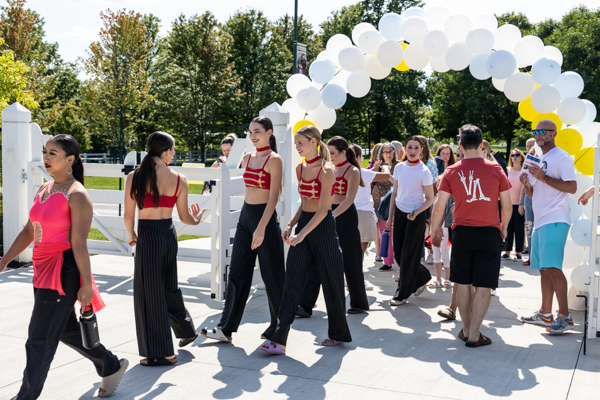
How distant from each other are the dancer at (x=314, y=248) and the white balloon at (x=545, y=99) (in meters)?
2.79

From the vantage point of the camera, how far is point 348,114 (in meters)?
45.1

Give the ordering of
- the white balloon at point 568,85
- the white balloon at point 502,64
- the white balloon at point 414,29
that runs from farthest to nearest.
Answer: the white balloon at point 414,29 → the white balloon at point 502,64 → the white balloon at point 568,85

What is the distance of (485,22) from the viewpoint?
23.0 ft

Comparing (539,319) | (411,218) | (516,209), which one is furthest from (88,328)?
(516,209)

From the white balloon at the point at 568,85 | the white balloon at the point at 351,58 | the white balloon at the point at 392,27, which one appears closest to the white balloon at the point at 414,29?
the white balloon at the point at 392,27

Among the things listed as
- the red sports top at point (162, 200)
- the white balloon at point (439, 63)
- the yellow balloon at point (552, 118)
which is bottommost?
the red sports top at point (162, 200)

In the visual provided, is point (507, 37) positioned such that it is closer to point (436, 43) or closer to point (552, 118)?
point (436, 43)

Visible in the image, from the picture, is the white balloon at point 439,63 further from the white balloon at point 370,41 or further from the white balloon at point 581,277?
the white balloon at point 581,277

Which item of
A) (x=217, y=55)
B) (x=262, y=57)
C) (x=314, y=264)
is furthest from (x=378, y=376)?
(x=262, y=57)

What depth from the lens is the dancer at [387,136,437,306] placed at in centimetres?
677

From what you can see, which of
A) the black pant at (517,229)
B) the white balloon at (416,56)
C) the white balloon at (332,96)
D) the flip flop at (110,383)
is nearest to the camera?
the flip flop at (110,383)

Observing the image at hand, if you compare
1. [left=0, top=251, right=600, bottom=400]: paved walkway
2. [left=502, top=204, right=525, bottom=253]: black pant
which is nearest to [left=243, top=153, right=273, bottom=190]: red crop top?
[left=0, top=251, right=600, bottom=400]: paved walkway

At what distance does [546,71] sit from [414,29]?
163 cm

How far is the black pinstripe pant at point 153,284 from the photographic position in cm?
447
